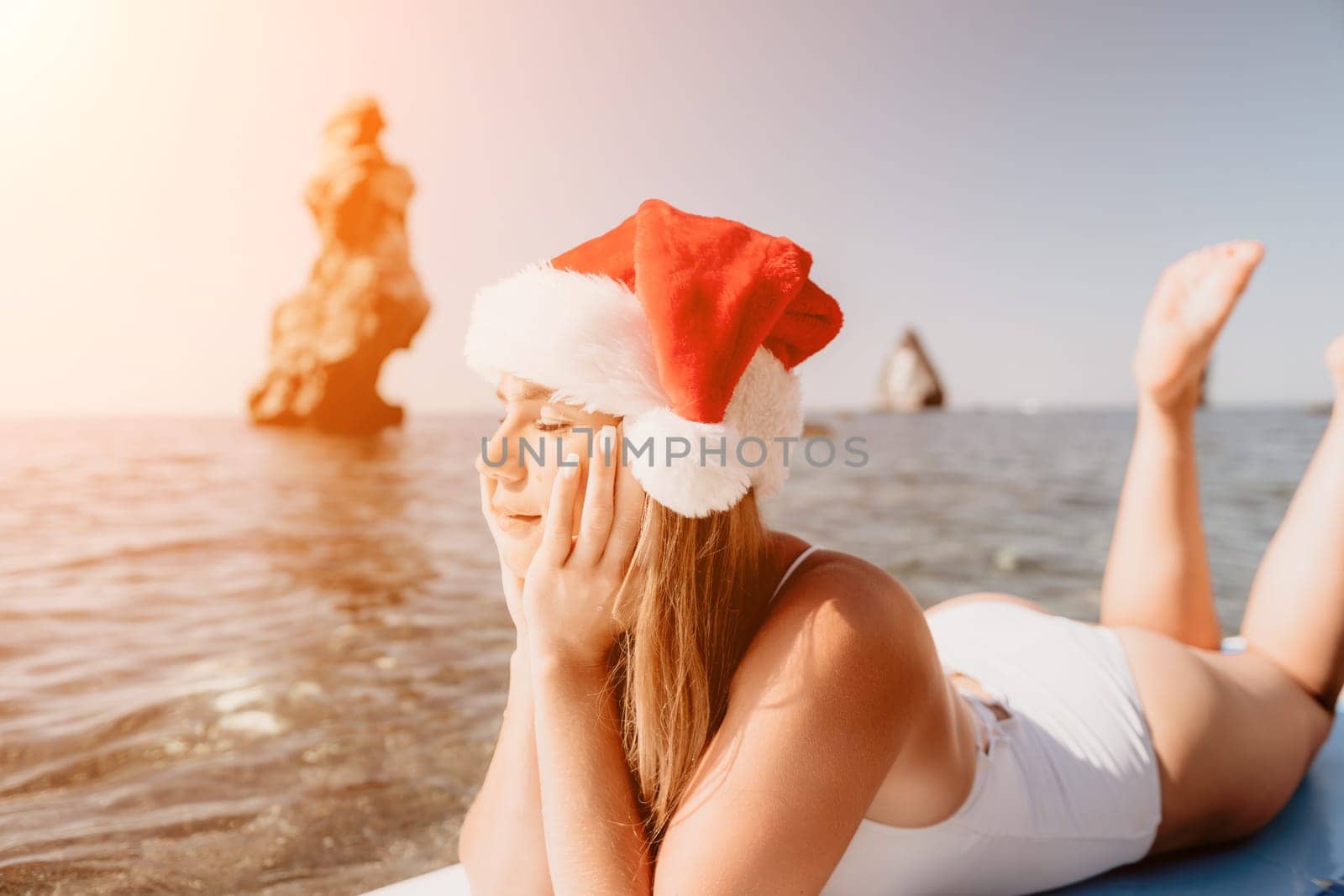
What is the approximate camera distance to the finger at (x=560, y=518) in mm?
919

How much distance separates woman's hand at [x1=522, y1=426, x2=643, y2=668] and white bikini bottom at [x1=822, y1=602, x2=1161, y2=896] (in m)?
0.54

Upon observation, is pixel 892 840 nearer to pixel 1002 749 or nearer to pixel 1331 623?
pixel 1002 749

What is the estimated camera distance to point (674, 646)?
0.96 meters

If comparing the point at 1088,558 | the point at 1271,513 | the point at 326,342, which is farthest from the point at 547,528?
the point at 326,342

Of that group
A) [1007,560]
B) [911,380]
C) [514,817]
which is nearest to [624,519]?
[514,817]

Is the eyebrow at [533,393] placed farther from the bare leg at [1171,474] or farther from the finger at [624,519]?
the bare leg at [1171,474]

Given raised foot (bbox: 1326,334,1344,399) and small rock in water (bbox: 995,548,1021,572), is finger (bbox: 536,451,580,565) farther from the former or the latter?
small rock in water (bbox: 995,548,1021,572)

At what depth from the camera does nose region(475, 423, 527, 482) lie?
39.1 inches

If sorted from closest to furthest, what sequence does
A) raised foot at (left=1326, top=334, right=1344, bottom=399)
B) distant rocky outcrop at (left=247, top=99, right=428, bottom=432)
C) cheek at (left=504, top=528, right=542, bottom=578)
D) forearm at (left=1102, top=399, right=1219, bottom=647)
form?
cheek at (left=504, top=528, right=542, bottom=578)
raised foot at (left=1326, top=334, right=1344, bottom=399)
forearm at (left=1102, top=399, right=1219, bottom=647)
distant rocky outcrop at (left=247, top=99, right=428, bottom=432)

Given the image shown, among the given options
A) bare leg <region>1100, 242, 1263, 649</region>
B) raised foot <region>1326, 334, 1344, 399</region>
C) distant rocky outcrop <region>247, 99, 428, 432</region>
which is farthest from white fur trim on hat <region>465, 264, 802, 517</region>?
distant rocky outcrop <region>247, 99, 428, 432</region>

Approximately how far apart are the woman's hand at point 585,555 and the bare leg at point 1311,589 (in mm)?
1503

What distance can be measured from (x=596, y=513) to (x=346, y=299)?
109ft

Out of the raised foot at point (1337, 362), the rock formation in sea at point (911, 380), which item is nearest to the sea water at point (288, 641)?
the raised foot at point (1337, 362)

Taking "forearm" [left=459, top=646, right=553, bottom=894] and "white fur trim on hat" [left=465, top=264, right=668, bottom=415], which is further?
"forearm" [left=459, top=646, right=553, bottom=894]
